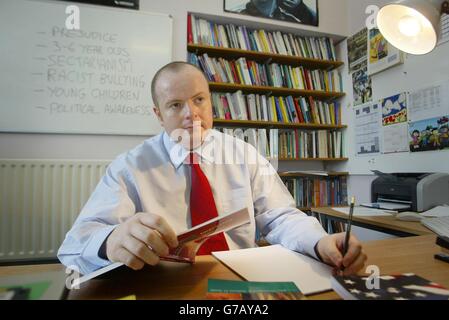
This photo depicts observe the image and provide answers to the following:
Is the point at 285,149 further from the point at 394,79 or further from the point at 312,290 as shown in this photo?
the point at 312,290

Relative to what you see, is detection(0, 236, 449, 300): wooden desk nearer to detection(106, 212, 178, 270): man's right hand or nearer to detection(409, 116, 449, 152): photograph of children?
detection(106, 212, 178, 270): man's right hand

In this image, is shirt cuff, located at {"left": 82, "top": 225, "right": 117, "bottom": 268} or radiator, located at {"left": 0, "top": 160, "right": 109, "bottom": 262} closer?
shirt cuff, located at {"left": 82, "top": 225, "right": 117, "bottom": 268}

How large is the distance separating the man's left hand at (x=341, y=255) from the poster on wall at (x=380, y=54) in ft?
6.37

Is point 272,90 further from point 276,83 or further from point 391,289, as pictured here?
point 391,289

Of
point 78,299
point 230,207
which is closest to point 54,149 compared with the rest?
point 230,207

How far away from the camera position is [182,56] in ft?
6.89

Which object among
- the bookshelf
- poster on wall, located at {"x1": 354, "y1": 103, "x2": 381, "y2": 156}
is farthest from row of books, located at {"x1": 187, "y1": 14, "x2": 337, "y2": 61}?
poster on wall, located at {"x1": 354, "y1": 103, "x2": 381, "y2": 156}

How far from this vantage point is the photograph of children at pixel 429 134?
5.33ft

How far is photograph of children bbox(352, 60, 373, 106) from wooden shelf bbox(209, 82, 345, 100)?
14cm

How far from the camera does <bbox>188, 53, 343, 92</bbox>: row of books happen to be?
7.02 ft

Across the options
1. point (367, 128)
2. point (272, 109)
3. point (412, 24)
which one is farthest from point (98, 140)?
point (367, 128)

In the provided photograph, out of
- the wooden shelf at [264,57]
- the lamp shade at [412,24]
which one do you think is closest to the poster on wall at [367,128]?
the wooden shelf at [264,57]

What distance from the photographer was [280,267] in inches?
21.6
